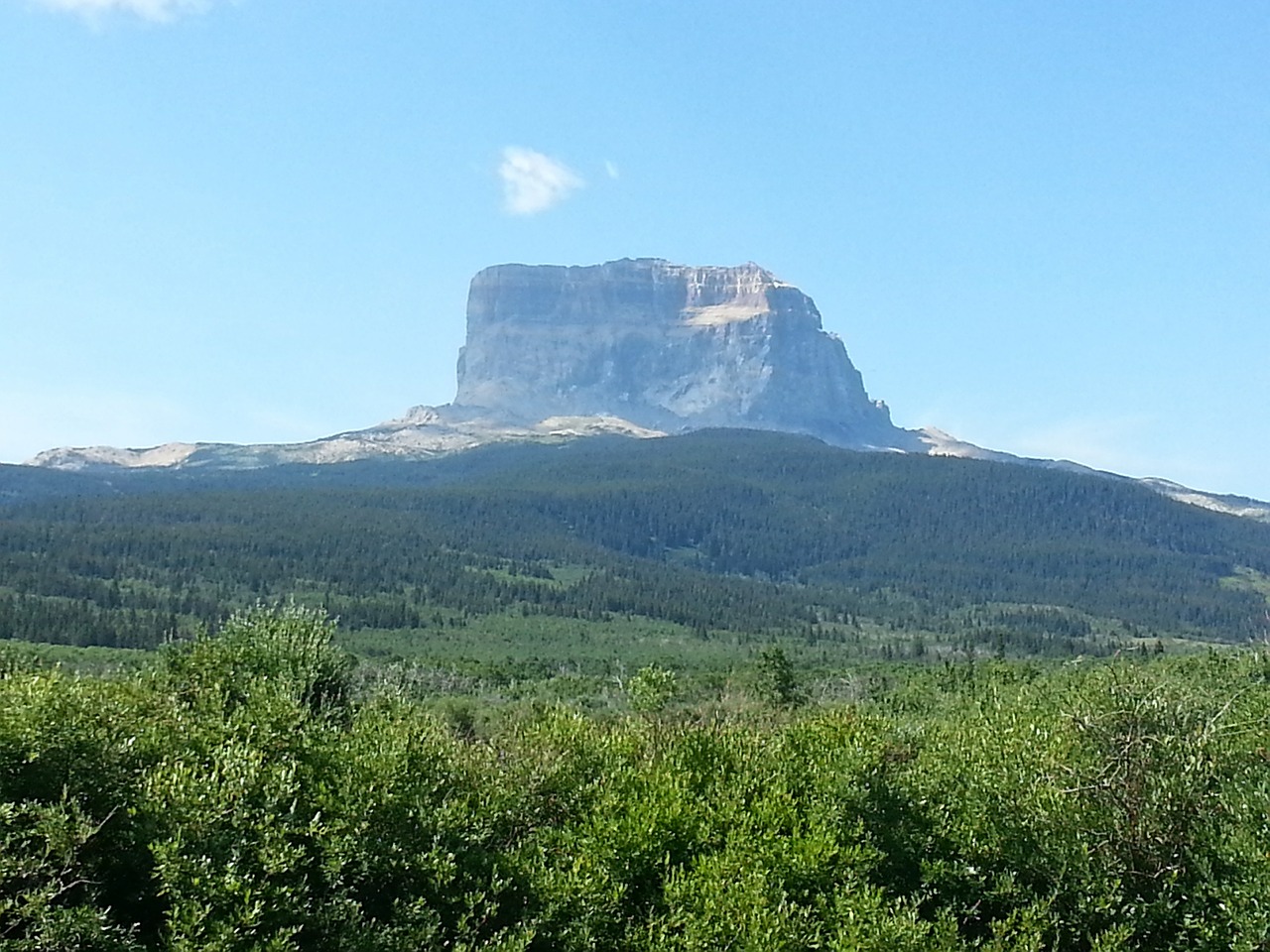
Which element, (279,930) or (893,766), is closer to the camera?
(279,930)

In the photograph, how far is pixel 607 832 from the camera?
26016mm

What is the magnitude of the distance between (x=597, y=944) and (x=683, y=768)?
713 cm

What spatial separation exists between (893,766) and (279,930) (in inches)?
747

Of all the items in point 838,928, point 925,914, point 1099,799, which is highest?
point 1099,799

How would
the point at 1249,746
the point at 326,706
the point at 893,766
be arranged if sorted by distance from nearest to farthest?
the point at 1249,746, the point at 893,766, the point at 326,706

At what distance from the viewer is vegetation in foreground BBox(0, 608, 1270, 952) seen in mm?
21531

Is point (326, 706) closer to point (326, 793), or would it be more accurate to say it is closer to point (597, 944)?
point (326, 793)

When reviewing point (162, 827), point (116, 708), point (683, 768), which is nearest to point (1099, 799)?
point (683, 768)

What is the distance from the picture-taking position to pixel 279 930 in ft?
65.8

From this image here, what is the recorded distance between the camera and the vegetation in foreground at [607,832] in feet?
70.6

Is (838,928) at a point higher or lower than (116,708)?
lower

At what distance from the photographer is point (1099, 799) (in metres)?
25.7

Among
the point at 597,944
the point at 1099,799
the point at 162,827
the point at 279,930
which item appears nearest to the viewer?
the point at 279,930

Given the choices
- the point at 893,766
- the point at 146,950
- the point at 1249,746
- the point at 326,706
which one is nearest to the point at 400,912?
the point at 146,950
